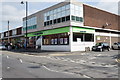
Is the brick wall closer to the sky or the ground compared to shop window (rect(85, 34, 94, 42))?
closer to the sky

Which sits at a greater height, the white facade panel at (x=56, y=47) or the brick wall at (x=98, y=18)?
the brick wall at (x=98, y=18)

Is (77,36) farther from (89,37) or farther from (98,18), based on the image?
(98,18)

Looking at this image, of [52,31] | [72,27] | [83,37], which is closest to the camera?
[72,27]

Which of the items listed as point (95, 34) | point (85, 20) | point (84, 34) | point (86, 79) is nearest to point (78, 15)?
point (85, 20)

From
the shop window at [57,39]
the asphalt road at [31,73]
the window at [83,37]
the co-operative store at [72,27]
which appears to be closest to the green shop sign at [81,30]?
the co-operative store at [72,27]

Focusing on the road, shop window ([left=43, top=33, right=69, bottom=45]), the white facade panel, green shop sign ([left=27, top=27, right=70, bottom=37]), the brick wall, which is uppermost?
the brick wall

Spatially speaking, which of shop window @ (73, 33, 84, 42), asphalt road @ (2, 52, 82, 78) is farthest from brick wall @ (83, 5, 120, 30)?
asphalt road @ (2, 52, 82, 78)

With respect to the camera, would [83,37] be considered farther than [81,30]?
Yes

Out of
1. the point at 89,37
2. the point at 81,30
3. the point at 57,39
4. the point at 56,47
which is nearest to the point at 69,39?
the point at 81,30

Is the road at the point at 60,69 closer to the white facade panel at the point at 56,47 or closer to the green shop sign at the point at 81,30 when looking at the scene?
the white facade panel at the point at 56,47

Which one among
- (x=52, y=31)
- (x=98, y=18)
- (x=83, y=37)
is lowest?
(x=83, y=37)

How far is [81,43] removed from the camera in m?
26.8

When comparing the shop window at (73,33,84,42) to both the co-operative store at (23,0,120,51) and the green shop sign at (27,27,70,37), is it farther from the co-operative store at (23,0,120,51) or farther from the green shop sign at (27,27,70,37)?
the green shop sign at (27,27,70,37)

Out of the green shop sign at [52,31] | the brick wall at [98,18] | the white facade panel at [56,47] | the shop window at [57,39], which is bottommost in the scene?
the white facade panel at [56,47]
